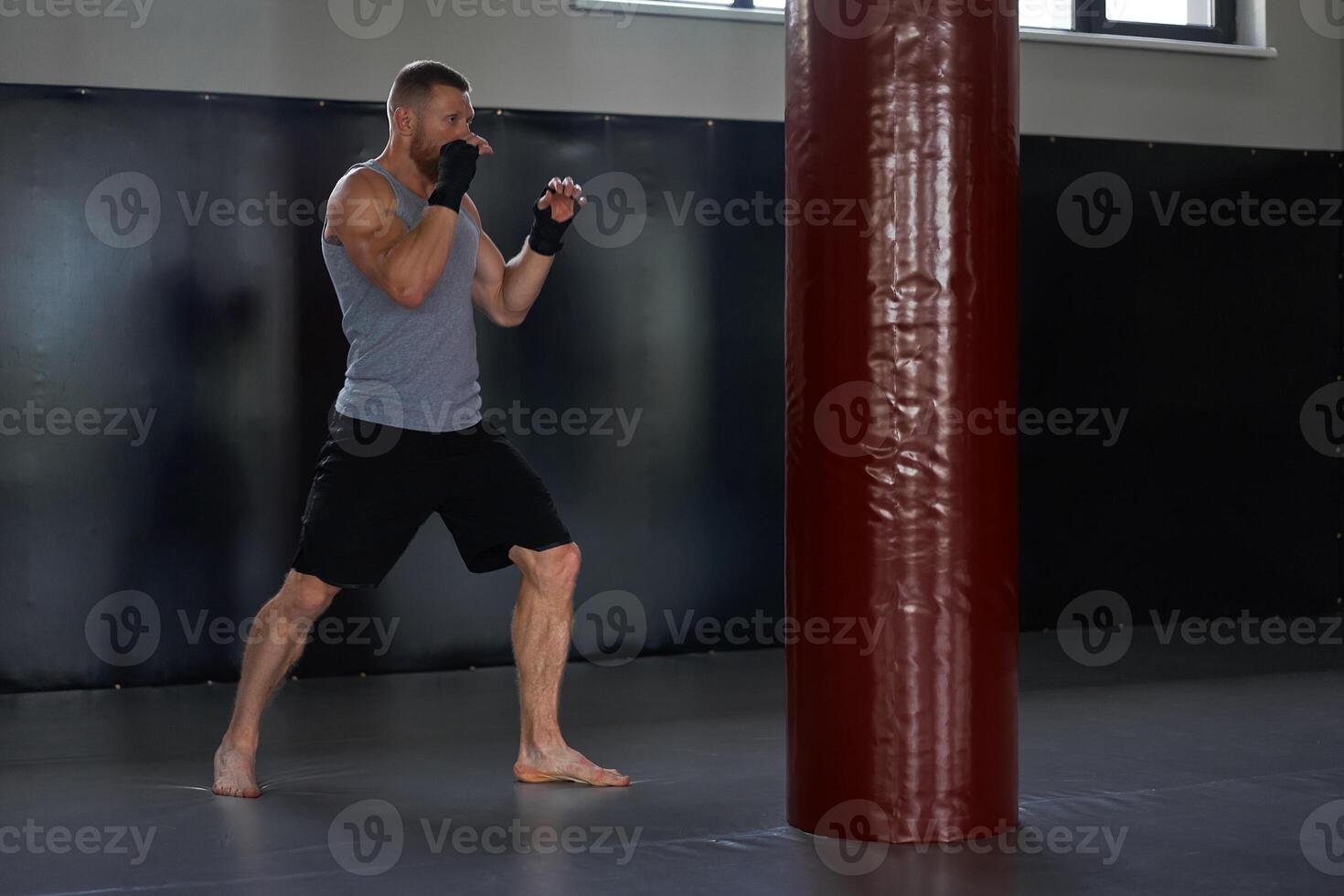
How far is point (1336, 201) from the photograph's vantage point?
17.5 feet

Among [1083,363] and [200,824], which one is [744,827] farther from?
[1083,363]

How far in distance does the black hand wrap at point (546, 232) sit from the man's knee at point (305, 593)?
84 centimetres

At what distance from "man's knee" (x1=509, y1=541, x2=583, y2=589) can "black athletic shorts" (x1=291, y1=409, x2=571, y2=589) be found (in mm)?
18

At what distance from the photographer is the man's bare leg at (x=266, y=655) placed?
9.32 feet

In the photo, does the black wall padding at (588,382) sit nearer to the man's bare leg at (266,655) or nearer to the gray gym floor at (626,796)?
the gray gym floor at (626,796)

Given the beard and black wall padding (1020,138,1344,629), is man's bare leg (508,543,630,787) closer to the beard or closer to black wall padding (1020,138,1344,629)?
the beard

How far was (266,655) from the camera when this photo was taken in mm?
2859

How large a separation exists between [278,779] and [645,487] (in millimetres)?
1896

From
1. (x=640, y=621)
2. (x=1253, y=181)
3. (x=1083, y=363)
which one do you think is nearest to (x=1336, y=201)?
(x=1253, y=181)

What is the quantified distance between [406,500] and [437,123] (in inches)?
30.8

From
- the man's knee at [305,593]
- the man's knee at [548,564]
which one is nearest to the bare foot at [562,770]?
the man's knee at [548,564]

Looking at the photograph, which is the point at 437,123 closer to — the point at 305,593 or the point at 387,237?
the point at 387,237

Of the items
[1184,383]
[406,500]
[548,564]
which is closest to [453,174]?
[406,500]

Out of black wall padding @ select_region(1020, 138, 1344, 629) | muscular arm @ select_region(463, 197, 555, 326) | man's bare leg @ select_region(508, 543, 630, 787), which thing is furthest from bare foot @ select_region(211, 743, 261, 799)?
black wall padding @ select_region(1020, 138, 1344, 629)
